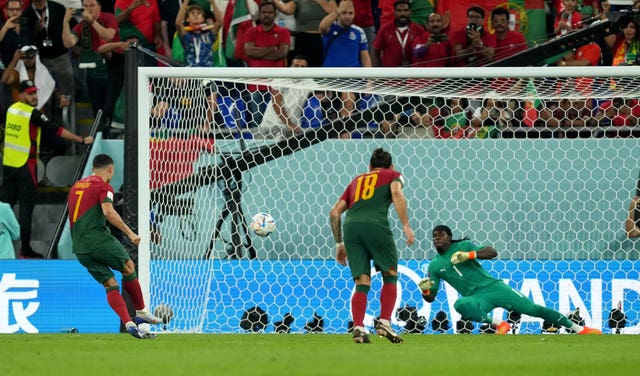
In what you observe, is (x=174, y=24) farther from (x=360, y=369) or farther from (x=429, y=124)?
(x=360, y=369)

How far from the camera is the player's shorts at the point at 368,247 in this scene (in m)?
11.6

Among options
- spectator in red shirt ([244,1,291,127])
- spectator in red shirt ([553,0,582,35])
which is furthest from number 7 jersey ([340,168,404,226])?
spectator in red shirt ([553,0,582,35])

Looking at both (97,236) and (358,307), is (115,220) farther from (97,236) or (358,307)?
(358,307)

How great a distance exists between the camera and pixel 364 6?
1777 cm

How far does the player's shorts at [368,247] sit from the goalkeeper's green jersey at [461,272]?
2100mm

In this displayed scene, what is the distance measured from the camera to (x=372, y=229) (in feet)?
38.1

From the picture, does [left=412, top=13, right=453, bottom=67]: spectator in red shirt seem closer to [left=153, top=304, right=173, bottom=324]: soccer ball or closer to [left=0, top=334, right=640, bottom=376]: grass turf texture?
[left=153, top=304, right=173, bottom=324]: soccer ball

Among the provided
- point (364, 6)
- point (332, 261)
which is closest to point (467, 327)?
point (332, 261)

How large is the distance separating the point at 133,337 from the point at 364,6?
22.3ft

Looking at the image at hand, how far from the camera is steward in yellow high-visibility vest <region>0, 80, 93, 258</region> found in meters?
16.8

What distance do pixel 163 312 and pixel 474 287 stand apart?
3303mm

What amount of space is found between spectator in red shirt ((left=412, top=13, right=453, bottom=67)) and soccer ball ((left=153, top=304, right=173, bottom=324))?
15.8 feet

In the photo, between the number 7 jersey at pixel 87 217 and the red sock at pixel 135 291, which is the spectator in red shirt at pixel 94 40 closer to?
the number 7 jersey at pixel 87 217

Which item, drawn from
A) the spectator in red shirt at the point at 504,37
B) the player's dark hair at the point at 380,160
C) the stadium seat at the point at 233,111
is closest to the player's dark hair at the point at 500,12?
the spectator in red shirt at the point at 504,37
